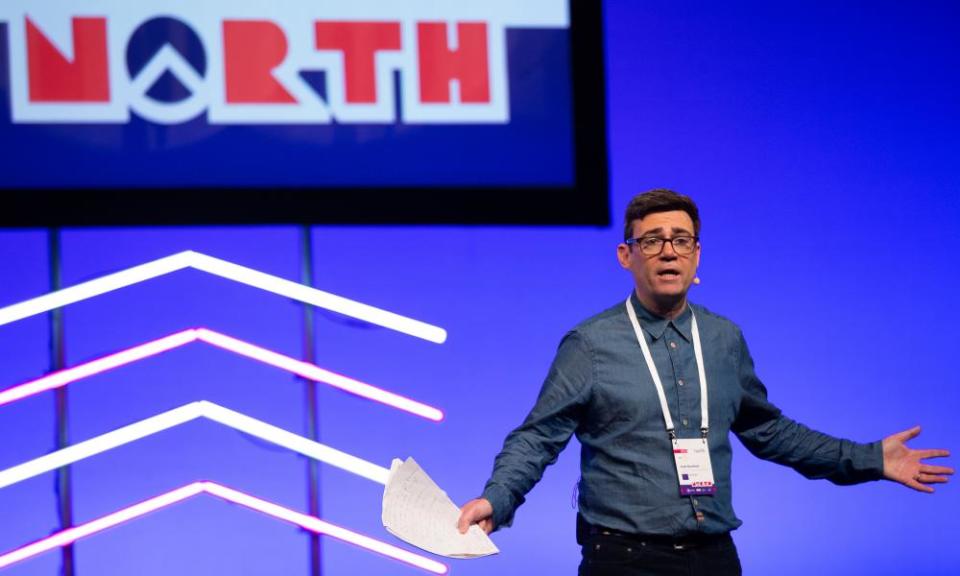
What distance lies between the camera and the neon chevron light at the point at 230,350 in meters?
3.54

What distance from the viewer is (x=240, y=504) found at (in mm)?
3654

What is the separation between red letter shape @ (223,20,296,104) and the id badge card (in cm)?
191

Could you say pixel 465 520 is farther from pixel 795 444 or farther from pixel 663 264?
pixel 795 444

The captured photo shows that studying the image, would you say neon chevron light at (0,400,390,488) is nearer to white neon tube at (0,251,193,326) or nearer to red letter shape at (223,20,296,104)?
white neon tube at (0,251,193,326)

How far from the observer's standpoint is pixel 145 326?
12.0 feet

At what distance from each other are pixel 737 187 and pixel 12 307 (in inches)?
93.5

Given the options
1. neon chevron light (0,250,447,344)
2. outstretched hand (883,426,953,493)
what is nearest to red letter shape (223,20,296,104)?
neon chevron light (0,250,447,344)

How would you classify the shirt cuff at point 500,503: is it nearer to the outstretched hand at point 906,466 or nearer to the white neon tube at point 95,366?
the outstretched hand at point 906,466

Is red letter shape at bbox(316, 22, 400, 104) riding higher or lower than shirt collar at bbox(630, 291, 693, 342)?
higher

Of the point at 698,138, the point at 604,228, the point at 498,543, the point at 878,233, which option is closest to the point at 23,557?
the point at 498,543

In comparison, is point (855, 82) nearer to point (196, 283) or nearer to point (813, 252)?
point (813, 252)

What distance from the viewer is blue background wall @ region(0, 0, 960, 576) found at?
365cm

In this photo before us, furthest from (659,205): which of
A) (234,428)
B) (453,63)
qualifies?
(234,428)

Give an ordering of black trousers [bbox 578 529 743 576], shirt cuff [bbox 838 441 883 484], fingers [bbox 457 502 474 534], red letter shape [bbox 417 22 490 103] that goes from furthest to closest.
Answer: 1. red letter shape [bbox 417 22 490 103]
2. shirt cuff [bbox 838 441 883 484]
3. black trousers [bbox 578 529 743 576]
4. fingers [bbox 457 502 474 534]
